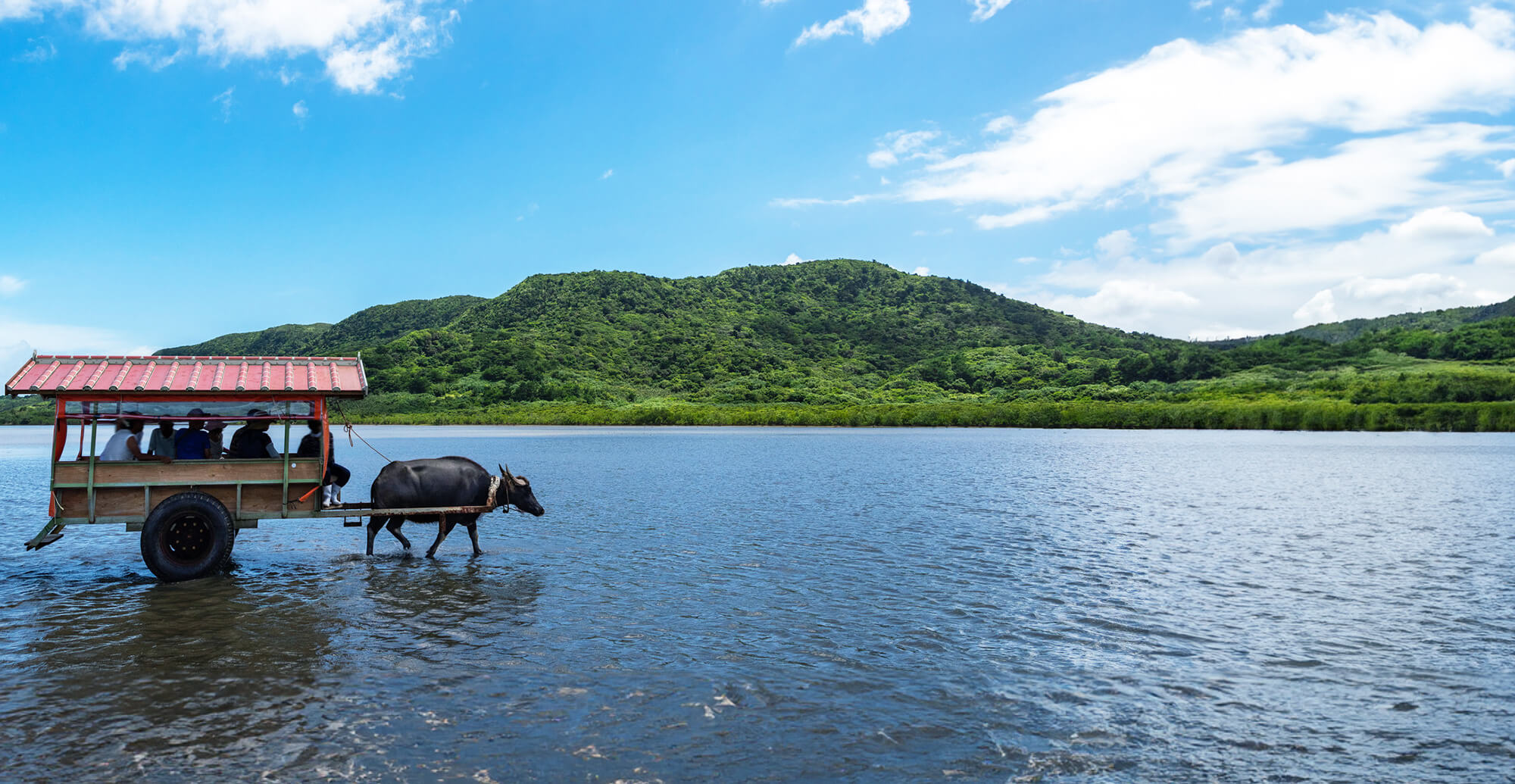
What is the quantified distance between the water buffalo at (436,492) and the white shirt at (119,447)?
412cm

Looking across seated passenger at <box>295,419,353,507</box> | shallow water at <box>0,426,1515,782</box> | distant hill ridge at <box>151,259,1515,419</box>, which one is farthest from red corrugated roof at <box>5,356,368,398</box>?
distant hill ridge at <box>151,259,1515,419</box>

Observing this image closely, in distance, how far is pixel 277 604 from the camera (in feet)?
45.0

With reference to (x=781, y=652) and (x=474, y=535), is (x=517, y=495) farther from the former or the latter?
(x=781, y=652)

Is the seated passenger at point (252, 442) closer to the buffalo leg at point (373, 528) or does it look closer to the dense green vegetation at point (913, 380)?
the buffalo leg at point (373, 528)

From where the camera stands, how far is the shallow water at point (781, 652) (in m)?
7.97

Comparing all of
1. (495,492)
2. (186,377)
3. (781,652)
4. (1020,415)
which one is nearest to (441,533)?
(495,492)

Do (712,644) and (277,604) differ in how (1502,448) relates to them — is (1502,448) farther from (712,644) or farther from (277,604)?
(277,604)

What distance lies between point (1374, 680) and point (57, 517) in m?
19.4

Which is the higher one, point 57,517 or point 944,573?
point 57,517

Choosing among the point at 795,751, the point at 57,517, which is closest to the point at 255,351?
the point at 57,517

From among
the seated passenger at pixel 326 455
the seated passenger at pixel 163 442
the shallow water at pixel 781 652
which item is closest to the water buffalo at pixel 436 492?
the seated passenger at pixel 326 455

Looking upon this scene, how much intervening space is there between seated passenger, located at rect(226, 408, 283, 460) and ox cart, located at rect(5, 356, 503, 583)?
67 millimetres

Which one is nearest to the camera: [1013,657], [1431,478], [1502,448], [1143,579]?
[1013,657]

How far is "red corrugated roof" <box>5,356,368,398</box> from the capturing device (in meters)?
14.9
